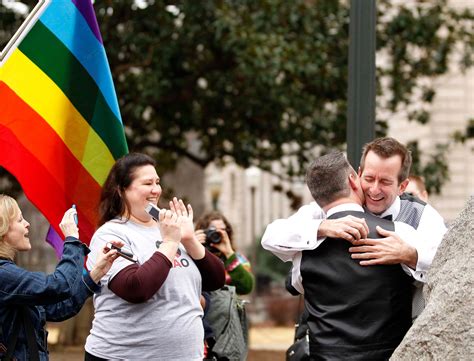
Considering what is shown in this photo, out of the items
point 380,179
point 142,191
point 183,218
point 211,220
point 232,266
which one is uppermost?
point 380,179

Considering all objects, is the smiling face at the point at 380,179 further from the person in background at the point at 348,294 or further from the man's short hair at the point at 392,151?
the person in background at the point at 348,294

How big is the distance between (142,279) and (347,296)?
3.43 ft

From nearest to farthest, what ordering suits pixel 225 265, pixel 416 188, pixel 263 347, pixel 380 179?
pixel 380 179 → pixel 416 188 → pixel 225 265 → pixel 263 347

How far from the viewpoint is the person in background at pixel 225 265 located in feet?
23.2

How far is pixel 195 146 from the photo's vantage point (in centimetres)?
2047

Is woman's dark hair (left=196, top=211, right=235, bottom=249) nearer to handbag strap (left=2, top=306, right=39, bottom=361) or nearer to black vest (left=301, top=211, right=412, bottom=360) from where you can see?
handbag strap (left=2, top=306, right=39, bottom=361)

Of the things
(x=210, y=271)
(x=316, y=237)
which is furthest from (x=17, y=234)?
(x=316, y=237)

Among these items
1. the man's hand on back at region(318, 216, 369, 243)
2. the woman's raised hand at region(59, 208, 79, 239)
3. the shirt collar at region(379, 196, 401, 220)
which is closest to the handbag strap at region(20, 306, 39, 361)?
the woman's raised hand at region(59, 208, 79, 239)

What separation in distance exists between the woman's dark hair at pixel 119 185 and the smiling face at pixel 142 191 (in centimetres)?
2

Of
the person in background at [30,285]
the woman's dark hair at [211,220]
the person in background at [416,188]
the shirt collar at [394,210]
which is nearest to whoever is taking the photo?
the shirt collar at [394,210]

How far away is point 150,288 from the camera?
4895 mm

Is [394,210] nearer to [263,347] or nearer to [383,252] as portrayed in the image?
[383,252]

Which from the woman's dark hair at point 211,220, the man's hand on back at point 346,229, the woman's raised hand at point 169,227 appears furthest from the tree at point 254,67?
the man's hand on back at point 346,229

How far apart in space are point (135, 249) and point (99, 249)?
6.8 inches
